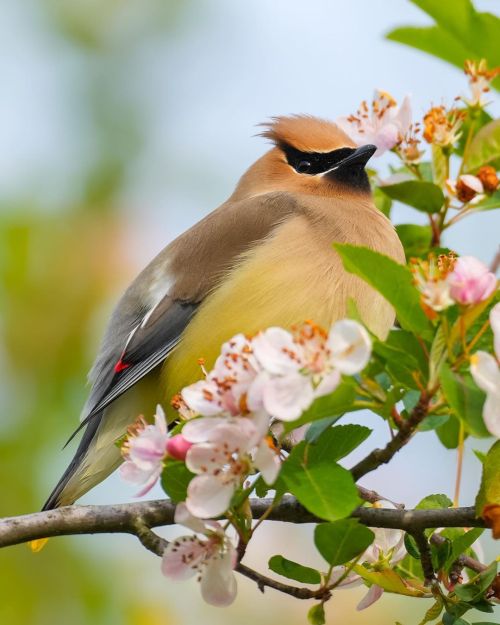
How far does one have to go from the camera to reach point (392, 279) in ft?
7.21

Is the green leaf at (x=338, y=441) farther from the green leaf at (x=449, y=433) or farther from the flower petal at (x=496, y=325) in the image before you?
the green leaf at (x=449, y=433)

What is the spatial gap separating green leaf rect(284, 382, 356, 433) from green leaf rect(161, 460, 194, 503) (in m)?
0.26

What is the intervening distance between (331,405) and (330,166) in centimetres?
252

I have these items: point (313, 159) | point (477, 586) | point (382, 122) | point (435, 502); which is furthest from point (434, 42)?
point (477, 586)

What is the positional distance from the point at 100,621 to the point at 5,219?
72.7 inches

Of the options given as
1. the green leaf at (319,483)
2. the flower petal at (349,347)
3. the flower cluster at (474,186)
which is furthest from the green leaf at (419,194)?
the flower petal at (349,347)

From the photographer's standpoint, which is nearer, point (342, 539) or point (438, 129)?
point (342, 539)

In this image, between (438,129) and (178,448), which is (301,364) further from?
(438,129)

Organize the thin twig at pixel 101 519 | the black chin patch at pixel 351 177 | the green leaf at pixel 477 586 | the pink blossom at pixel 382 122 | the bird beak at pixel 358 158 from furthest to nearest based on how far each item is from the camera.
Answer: the black chin patch at pixel 351 177
the bird beak at pixel 358 158
the pink blossom at pixel 382 122
the thin twig at pixel 101 519
the green leaf at pixel 477 586

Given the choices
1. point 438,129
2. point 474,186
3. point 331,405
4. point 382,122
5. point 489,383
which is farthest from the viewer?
point 382,122

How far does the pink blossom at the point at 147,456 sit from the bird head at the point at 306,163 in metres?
2.21

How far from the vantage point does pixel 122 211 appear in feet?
18.1

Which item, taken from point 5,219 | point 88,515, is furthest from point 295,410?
point 5,219

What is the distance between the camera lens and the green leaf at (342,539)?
90.7 inches
